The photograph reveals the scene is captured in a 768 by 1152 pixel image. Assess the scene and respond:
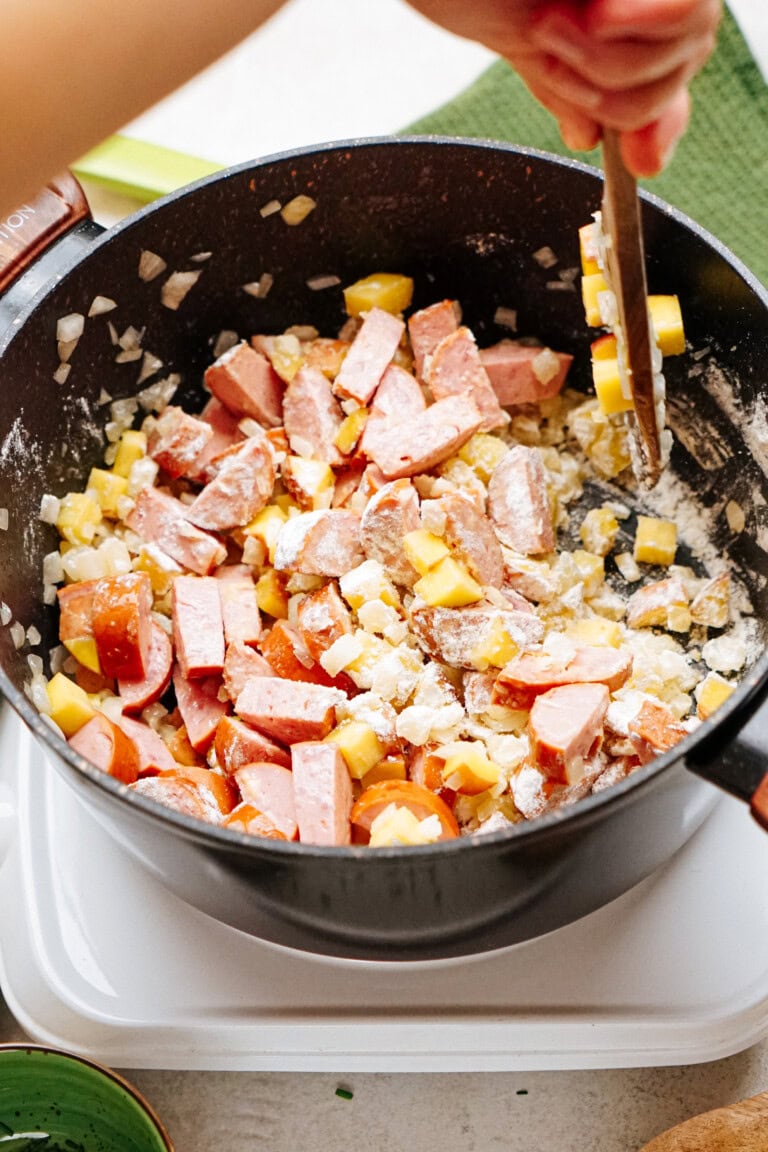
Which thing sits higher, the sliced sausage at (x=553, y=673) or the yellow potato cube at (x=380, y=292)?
the yellow potato cube at (x=380, y=292)

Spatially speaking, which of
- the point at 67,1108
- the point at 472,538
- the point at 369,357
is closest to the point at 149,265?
the point at 369,357

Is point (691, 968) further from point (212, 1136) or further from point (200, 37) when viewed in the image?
point (200, 37)

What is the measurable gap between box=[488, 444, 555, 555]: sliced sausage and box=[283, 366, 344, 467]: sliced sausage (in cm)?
21

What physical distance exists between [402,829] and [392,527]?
37 cm

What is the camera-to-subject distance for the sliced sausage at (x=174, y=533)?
49.7 inches

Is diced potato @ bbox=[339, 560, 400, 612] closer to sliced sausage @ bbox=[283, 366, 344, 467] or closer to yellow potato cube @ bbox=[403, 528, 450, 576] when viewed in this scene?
yellow potato cube @ bbox=[403, 528, 450, 576]

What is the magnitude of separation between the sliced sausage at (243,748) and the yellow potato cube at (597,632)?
1.17 feet

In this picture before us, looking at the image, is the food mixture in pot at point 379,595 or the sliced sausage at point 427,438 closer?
the food mixture in pot at point 379,595

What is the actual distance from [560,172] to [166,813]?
82cm

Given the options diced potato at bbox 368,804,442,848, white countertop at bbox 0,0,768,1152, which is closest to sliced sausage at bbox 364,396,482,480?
diced potato at bbox 368,804,442,848

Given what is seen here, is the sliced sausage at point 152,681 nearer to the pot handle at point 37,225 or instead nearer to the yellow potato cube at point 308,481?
the yellow potato cube at point 308,481

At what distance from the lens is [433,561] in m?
1.17

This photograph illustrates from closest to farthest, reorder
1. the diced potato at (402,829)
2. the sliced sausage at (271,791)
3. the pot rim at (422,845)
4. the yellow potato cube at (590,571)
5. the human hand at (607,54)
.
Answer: the human hand at (607,54), the pot rim at (422,845), the diced potato at (402,829), the sliced sausage at (271,791), the yellow potato cube at (590,571)

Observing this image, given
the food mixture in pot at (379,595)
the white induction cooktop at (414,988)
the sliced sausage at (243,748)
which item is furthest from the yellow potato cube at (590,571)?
the sliced sausage at (243,748)
